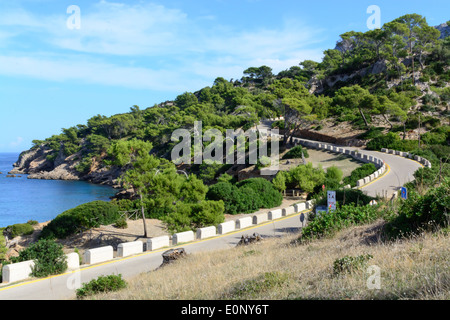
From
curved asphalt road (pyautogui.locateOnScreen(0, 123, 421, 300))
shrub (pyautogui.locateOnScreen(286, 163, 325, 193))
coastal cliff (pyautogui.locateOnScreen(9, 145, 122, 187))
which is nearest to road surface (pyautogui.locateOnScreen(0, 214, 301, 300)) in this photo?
curved asphalt road (pyautogui.locateOnScreen(0, 123, 421, 300))

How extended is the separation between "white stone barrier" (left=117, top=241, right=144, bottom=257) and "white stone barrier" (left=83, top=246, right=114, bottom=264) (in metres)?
0.59

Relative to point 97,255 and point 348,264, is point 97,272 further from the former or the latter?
point 348,264

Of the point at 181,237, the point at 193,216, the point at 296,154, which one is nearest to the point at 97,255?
the point at 181,237

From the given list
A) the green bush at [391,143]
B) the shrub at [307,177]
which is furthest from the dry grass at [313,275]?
the green bush at [391,143]

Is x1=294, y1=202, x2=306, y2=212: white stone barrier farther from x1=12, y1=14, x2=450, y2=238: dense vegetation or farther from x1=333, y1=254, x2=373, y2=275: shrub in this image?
x1=333, y1=254, x2=373, y2=275: shrub

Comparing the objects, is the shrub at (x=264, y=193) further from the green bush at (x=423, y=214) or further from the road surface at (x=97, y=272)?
the green bush at (x=423, y=214)

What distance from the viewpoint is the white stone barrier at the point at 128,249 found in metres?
15.1

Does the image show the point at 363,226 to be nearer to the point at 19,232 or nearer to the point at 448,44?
the point at 19,232

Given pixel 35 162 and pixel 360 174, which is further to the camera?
pixel 35 162

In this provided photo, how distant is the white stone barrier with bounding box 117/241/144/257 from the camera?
15148mm

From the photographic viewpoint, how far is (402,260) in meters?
7.36

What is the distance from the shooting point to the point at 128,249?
50.3ft

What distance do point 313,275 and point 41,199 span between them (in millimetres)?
58309
